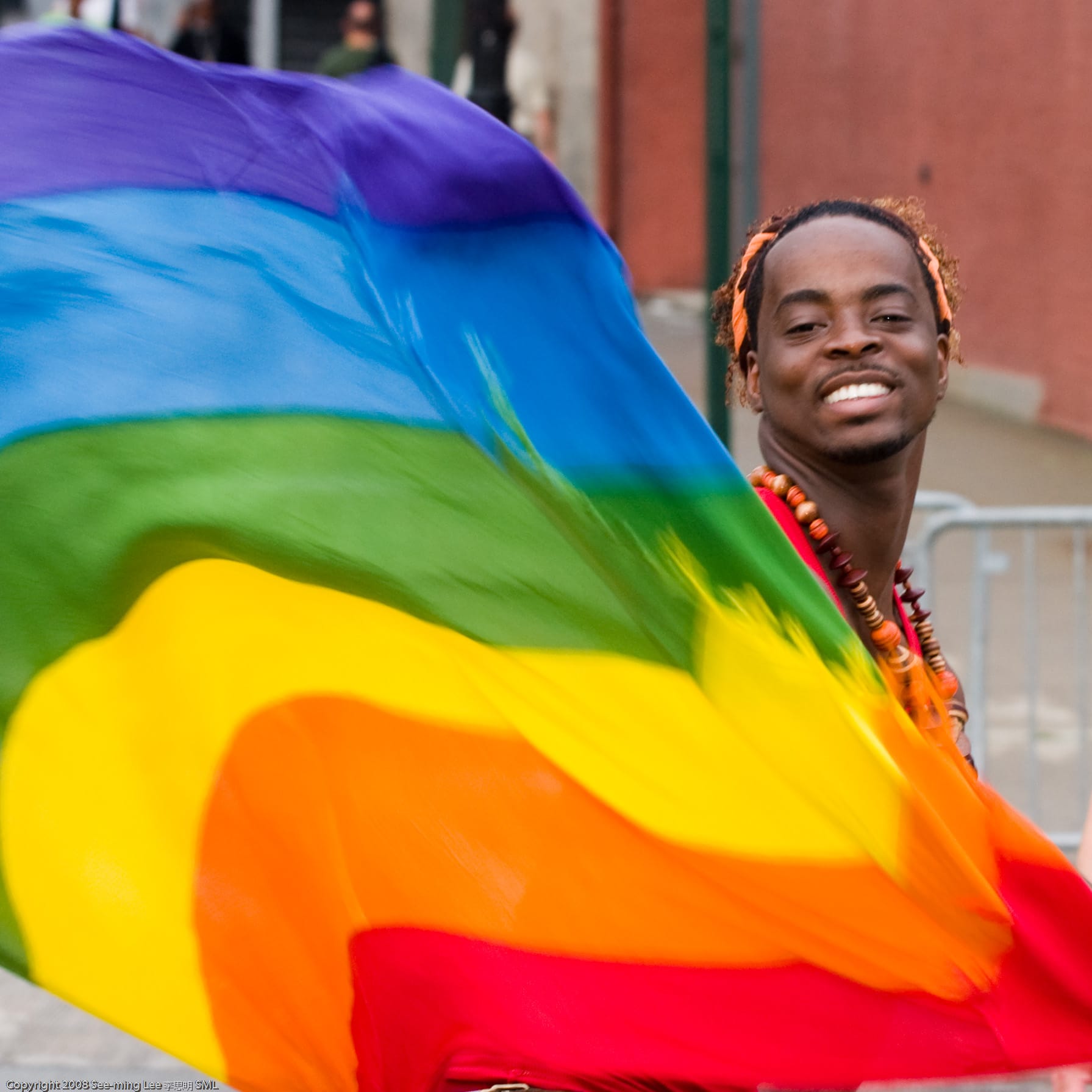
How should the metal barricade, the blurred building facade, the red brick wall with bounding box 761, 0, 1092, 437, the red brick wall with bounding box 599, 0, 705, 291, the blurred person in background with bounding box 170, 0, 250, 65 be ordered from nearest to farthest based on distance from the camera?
the metal barricade, the red brick wall with bounding box 761, 0, 1092, 437, the blurred building facade, the blurred person in background with bounding box 170, 0, 250, 65, the red brick wall with bounding box 599, 0, 705, 291

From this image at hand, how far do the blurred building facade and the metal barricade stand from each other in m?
3.13

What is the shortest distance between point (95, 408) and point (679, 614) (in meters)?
0.69

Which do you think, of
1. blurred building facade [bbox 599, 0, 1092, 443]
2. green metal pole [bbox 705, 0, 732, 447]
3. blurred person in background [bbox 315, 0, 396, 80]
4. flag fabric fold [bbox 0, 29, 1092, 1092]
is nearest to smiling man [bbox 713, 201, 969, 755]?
flag fabric fold [bbox 0, 29, 1092, 1092]

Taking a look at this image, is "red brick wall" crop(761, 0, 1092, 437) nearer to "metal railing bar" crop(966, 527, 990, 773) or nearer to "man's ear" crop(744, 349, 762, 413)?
"metal railing bar" crop(966, 527, 990, 773)

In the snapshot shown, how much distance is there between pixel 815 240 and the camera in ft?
7.32

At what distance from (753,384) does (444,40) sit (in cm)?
577

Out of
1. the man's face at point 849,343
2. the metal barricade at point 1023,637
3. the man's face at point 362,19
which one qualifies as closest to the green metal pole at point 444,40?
the metal barricade at point 1023,637

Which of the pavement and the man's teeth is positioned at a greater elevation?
the man's teeth

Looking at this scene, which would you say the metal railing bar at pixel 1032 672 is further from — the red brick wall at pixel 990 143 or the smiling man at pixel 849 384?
the red brick wall at pixel 990 143

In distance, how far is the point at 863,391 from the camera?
219 centimetres

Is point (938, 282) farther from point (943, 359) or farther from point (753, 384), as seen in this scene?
point (753, 384)

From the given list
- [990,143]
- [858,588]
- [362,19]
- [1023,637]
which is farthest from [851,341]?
[990,143]

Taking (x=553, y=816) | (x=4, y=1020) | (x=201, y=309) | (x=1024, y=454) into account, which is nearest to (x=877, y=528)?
(x=553, y=816)

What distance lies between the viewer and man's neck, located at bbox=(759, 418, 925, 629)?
2262 millimetres
